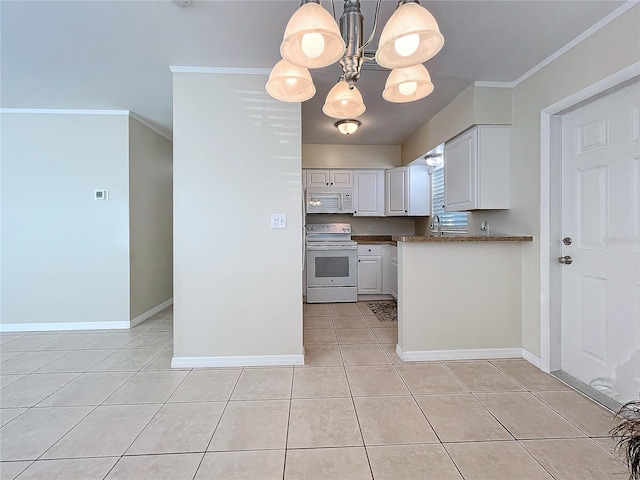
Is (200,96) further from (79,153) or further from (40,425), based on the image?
(40,425)

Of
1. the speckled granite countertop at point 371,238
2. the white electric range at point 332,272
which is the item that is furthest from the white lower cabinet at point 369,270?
the speckled granite countertop at point 371,238

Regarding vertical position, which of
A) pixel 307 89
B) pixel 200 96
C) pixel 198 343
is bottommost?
pixel 198 343

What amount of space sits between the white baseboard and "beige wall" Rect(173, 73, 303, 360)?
1.44m

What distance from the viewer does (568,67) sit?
202 cm

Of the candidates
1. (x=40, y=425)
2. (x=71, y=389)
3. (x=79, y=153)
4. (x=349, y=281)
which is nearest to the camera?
(x=40, y=425)

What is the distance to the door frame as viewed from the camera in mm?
2186

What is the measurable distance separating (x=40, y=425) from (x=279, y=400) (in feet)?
4.45

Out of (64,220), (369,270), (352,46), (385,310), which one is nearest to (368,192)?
(369,270)

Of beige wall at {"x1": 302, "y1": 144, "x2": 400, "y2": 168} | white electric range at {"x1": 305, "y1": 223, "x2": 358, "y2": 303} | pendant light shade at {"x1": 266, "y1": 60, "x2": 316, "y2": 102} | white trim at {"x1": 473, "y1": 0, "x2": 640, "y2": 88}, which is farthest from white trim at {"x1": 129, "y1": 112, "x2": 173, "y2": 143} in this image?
white trim at {"x1": 473, "y1": 0, "x2": 640, "y2": 88}

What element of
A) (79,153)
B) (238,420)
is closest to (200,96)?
(79,153)

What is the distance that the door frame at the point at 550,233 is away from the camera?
2.19 meters

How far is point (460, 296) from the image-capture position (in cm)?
248

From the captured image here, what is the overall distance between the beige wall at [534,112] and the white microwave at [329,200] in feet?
6.23

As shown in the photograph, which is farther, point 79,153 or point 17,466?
point 79,153
